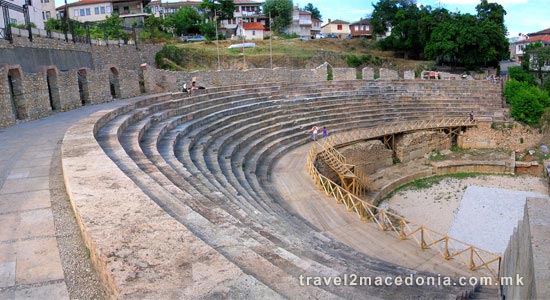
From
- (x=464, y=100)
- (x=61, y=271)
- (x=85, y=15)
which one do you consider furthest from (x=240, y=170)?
(x=85, y=15)

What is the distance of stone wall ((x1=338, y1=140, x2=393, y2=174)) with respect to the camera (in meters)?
19.4

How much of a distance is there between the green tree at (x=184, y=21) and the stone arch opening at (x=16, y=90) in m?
36.4

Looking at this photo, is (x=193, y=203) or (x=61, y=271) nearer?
(x=61, y=271)

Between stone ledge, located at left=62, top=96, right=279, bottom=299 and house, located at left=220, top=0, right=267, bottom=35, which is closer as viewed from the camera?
stone ledge, located at left=62, top=96, right=279, bottom=299

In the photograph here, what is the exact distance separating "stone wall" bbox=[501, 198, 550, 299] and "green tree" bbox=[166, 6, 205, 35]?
48.2m

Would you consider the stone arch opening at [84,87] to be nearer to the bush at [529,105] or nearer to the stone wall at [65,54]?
the stone wall at [65,54]

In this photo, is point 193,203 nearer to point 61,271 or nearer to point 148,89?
point 61,271

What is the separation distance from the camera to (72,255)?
16.5 ft

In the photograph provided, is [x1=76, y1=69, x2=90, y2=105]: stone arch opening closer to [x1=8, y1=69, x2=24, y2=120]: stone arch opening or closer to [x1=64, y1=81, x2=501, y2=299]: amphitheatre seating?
[x1=64, y1=81, x2=501, y2=299]: amphitheatre seating

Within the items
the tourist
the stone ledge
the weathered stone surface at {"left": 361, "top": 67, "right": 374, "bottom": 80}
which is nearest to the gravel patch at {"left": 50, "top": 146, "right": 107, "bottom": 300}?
the stone ledge

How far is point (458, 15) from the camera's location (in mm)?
40625

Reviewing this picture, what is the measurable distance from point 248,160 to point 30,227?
10.0 metres

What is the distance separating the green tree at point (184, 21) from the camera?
164 feet

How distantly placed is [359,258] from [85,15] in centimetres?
5203
